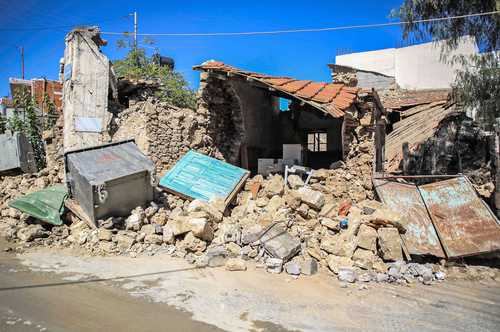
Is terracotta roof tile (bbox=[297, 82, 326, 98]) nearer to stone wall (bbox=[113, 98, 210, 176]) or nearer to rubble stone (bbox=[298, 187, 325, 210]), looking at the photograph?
rubble stone (bbox=[298, 187, 325, 210])

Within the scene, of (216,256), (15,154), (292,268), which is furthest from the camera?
(15,154)

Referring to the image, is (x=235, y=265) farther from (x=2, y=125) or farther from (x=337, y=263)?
(x=2, y=125)

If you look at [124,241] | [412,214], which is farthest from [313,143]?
[124,241]

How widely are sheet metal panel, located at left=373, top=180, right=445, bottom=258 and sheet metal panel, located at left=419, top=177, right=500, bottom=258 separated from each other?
0.36 ft

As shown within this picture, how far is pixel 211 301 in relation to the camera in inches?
164

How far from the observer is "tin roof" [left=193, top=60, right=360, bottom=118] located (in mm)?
7305

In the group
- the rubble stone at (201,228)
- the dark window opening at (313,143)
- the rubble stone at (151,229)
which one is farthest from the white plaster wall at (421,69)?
the rubble stone at (151,229)

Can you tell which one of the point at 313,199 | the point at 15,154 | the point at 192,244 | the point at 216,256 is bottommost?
the point at 216,256

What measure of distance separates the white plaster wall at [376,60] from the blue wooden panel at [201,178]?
18561 millimetres

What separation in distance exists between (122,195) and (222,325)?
3.59 m

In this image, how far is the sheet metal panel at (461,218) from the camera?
5332 millimetres

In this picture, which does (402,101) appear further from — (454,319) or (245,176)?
(454,319)

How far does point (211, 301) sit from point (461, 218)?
437 centimetres

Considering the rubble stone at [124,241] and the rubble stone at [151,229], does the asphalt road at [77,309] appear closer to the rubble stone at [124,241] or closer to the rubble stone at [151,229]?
the rubble stone at [124,241]
